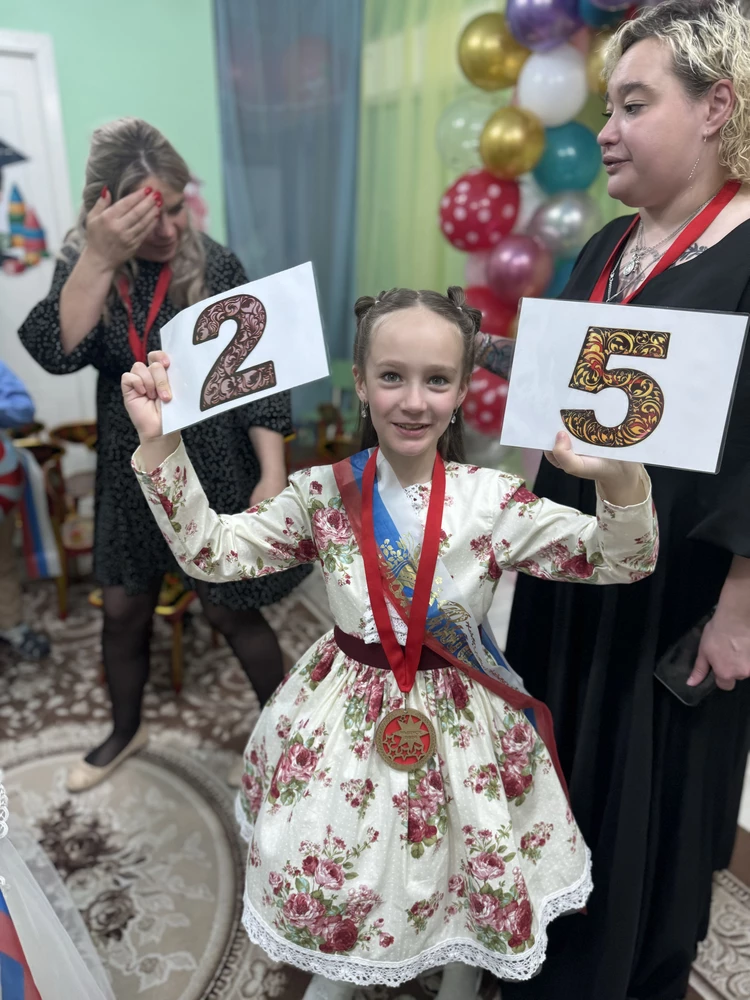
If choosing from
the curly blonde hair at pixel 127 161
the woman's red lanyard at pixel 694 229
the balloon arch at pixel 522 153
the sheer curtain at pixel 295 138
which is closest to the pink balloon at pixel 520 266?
the balloon arch at pixel 522 153

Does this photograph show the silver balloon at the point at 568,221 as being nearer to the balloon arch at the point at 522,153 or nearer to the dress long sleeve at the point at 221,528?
the balloon arch at the point at 522,153

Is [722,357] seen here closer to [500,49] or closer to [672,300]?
[672,300]

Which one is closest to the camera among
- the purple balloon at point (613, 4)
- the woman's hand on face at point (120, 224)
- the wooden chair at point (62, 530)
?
the woman's hand on face at point (120, 224)

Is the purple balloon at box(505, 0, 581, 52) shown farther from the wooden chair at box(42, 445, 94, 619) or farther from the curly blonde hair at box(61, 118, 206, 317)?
the wooden chair at box(42, 445, 94, 619)

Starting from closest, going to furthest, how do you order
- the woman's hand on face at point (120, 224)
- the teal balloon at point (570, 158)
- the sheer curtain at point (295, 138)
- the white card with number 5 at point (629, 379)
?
the white card with number 5 at point (629, 379)
the woman's hand on face at point (120, 224)
the teal balloon at point (570, 158)
the sheer curtain at point (295, 138)

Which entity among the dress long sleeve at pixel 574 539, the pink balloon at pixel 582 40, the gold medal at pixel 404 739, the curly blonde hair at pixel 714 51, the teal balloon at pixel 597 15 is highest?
the teal balloon at pixel 597 15

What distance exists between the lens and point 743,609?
889mm

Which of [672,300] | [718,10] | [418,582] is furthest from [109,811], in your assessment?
[718,10]

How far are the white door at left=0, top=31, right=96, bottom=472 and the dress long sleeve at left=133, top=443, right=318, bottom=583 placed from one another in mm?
2069

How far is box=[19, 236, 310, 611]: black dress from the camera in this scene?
1304mm

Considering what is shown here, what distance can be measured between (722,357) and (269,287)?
0.48 metres

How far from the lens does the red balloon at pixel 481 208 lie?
6.82 feet

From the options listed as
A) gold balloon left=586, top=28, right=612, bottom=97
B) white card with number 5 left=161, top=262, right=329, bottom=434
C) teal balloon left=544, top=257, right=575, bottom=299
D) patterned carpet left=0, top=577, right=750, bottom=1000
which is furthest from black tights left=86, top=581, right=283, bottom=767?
gold balloon left=586, top=28, right=612, bottom=97

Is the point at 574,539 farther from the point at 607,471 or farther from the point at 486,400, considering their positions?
the point at 486,400
